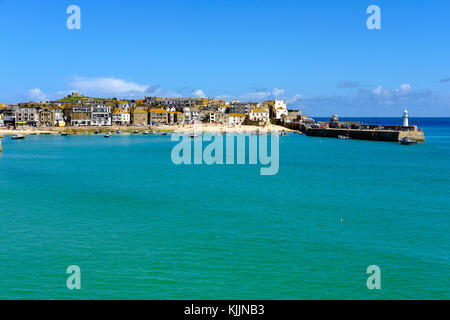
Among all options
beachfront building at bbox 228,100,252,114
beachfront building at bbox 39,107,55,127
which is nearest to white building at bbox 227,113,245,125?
beachfront building at bbox 228,100,252,114

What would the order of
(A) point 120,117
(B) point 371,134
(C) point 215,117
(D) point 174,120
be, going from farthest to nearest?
1. (C) point 215,117
2. (D) point 174,120
3. (A) point 120,117
4. (B) point 371,134

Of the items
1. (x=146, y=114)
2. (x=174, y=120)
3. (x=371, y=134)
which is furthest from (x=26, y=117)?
(x=371, y=134)

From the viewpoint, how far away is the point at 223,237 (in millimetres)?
20656

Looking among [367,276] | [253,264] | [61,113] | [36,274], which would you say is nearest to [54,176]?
[36,274]

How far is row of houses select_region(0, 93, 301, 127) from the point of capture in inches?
5157

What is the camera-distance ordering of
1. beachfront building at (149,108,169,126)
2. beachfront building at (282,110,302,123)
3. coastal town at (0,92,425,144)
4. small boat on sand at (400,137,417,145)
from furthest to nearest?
beachfront building at (282,110,302,123) < beachfront building at (149,108,169,126) < coastal town at (0,92,425,144) < small boat on sand at (400,137,417,145)

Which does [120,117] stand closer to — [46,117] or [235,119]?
[46,117]

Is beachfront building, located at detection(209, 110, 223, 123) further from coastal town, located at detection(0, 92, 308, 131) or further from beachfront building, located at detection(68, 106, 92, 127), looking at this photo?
beachfront building, located at detection(68, 106, 92, 127)

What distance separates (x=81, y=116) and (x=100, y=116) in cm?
551

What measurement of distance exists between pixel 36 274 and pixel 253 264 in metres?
7.88

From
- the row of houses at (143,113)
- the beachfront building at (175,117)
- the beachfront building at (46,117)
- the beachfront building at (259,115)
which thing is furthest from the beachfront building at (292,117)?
the beachfront building at (46,117)

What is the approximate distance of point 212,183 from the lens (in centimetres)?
3738

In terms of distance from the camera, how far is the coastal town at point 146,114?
130 meters
